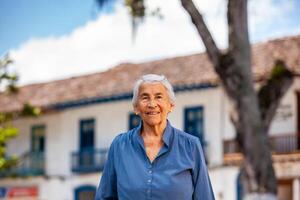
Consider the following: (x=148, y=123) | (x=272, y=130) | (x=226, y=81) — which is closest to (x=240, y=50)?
(x=226, y=81)

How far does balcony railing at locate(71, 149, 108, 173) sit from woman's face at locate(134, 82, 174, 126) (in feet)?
83.4

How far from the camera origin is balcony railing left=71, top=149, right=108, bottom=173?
1154 inches

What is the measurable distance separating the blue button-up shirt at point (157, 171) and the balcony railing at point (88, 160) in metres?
25.4

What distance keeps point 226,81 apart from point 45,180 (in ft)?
58.5

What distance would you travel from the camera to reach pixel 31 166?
32.5 metres

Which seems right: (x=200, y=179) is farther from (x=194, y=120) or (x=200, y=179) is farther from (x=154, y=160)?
(x=194, y=120)

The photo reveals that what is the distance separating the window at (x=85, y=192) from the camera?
1188 inches

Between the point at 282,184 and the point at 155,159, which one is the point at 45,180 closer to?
the point at 282,184

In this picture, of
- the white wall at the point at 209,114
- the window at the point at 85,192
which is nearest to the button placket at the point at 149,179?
the white wall at the point at 209,114

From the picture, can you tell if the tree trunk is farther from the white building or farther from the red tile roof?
the red tile roof

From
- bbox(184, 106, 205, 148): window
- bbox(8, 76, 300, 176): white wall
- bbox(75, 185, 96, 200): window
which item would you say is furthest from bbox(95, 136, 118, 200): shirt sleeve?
bbox(75, 185, 96, 200): window

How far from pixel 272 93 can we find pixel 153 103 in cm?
1320

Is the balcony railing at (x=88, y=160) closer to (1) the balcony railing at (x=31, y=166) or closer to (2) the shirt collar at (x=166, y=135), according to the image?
(1) the balcony railing at (x=31, y=166)

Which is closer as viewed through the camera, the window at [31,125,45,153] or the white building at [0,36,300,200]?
the white building at [0,36,300,200]
